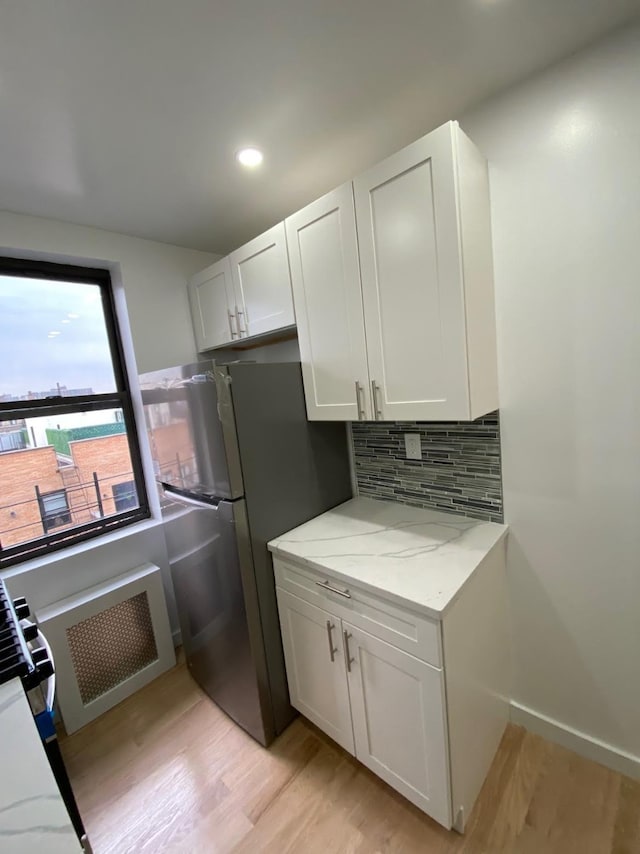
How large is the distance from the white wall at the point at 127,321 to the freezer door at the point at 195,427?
453mm

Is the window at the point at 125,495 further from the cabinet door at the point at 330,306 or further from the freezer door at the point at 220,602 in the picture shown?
the cabinet door at the point at 330,306

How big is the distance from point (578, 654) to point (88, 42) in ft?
8.13

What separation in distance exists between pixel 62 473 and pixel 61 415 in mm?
311

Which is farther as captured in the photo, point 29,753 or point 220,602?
point 220,602

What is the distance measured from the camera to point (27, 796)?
1.80 ft

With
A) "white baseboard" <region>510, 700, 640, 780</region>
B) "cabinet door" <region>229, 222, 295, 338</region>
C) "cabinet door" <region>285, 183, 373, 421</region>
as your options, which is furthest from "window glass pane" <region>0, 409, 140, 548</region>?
"white baseboard" <region>510, 700, 640, 780</region>

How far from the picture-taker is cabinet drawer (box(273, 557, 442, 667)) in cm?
106

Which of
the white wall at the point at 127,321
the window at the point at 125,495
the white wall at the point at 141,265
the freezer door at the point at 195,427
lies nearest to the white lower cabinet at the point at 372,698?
the freezer door at the point at 195,427

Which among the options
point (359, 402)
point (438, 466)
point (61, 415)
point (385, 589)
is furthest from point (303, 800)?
point (61, 415)

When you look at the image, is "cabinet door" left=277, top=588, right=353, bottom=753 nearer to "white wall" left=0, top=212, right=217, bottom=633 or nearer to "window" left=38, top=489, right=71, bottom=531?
"white wall" left=0, top=212, right=217, bottom=633

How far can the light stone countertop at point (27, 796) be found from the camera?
48 centimetres

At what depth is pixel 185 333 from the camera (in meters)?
2.24

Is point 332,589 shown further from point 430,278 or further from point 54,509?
point 54,509

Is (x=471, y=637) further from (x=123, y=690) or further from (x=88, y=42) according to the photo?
(x=88, y=42)
